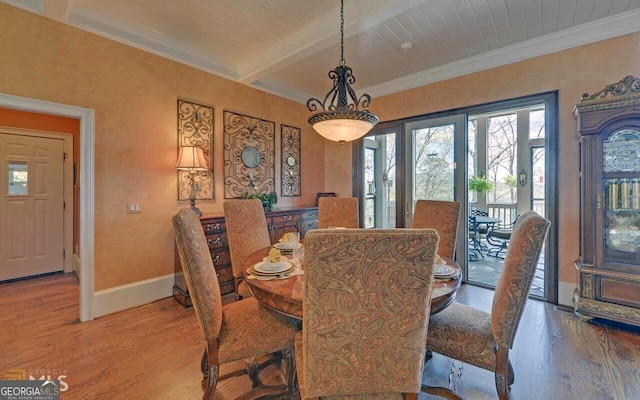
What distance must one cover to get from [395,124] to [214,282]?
11.7ft

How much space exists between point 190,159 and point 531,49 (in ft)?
13.3

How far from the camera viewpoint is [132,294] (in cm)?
291

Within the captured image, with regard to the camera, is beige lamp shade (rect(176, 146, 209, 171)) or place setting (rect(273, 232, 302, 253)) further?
beige lamp shade (rect(176, 146, 209, 171))

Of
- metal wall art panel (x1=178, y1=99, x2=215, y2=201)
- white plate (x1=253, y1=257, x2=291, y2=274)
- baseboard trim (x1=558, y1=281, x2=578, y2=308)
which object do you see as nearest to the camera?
white plate (x1=253, y1=257, x2=291, y2=274)

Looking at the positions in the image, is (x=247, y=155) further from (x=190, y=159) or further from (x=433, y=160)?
(x=433, y=160)

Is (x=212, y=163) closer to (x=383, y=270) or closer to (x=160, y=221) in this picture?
A: (x=160, y=221)

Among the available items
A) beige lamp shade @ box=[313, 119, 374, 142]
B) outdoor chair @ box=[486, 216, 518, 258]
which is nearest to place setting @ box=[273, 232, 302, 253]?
beige lamp shade @ box=[313, 119, 374, 142]

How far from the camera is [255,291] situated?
1490 millimetres

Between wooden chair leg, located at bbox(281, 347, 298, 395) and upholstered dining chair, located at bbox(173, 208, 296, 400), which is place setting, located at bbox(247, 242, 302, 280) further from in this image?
wooden chair leg, located at bbox(281, 347, 298, 395)

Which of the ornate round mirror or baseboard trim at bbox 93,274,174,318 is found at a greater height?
the ornate round mirror

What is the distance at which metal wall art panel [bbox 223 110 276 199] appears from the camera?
Result: 3.67 m

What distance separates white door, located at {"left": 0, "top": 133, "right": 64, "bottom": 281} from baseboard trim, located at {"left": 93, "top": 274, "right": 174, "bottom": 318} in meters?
2.18

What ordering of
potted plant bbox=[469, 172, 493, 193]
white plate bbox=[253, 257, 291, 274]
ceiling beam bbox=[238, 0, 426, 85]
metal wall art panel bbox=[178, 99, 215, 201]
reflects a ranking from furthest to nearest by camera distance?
1. potted plant bbox=[469, 172, 493, 193]
2. metal wall art panel bbox=[178, 99, 215, 201]
3. ceiling beam bbox=[238, 0, 426, 85]
4. white plate bbox=[253, 257, 291, 274]

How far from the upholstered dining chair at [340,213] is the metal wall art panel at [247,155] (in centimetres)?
133
